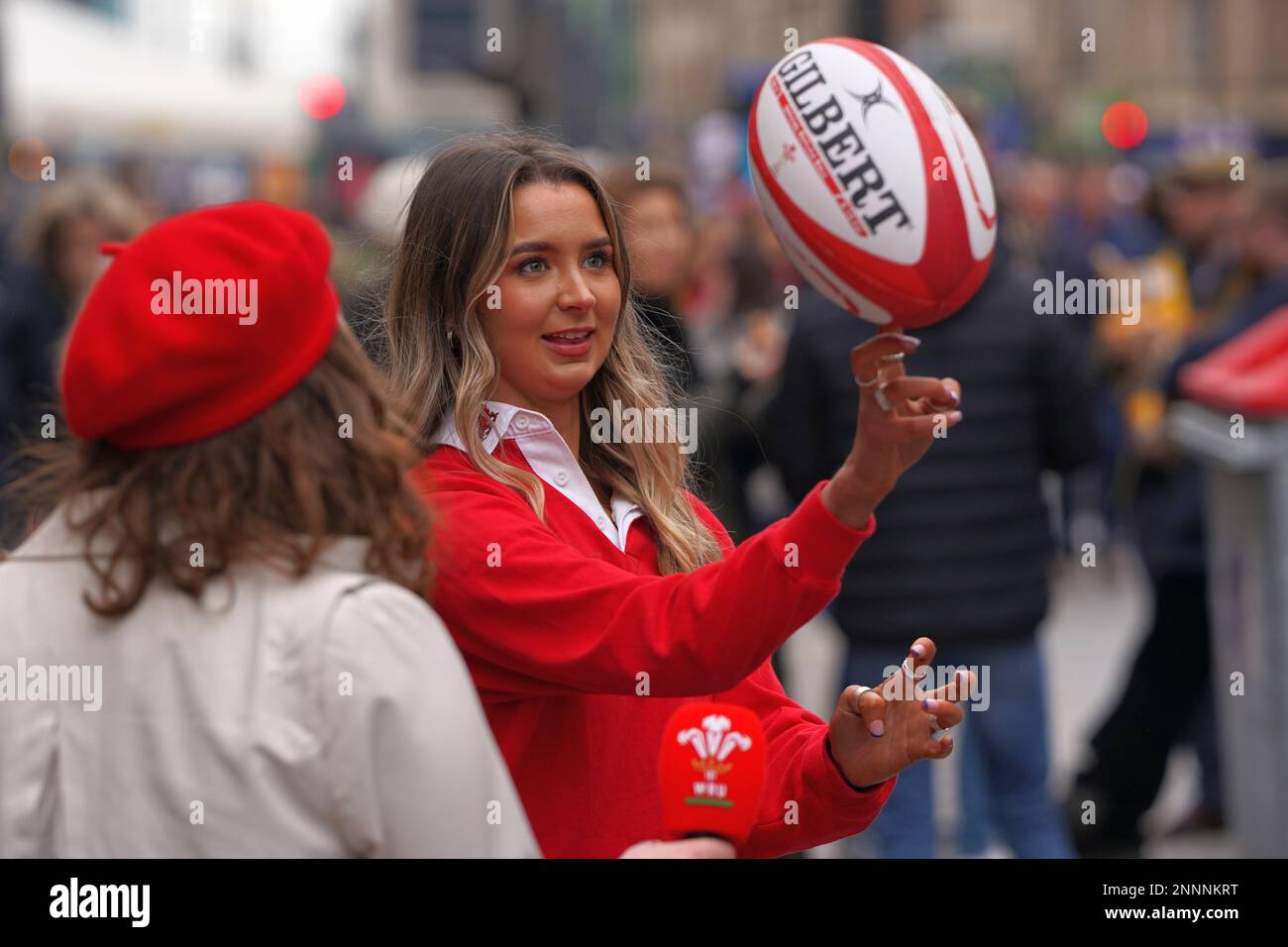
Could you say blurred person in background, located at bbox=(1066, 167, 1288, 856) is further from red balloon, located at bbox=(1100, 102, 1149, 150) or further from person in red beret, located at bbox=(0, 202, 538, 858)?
red balloon, located at bbox=(1100, 102, 1149, 150)

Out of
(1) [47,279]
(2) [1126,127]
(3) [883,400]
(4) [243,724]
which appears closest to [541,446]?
(3) [883,400]

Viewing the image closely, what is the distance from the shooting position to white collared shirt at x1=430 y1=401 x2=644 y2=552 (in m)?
2.58

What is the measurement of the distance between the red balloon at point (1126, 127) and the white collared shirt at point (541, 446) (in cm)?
2646

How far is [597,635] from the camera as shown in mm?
2328

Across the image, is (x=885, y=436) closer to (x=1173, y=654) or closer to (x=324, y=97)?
(x=1173, y=654)

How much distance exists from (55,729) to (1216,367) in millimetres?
4014

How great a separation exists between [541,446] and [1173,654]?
164 inches

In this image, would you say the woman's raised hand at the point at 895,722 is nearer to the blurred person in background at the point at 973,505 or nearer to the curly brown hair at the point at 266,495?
the curly brown hair at the point at 266,495

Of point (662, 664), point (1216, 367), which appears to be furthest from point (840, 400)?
point (662, 664)

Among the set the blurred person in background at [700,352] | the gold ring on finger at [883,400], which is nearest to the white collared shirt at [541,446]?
the gold ring on finger at [883,400]

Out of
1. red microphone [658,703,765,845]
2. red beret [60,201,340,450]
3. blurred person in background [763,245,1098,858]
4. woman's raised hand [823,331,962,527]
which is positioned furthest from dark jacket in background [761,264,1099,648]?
red beret [60,201,340,450]

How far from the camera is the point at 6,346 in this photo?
7.25 m
